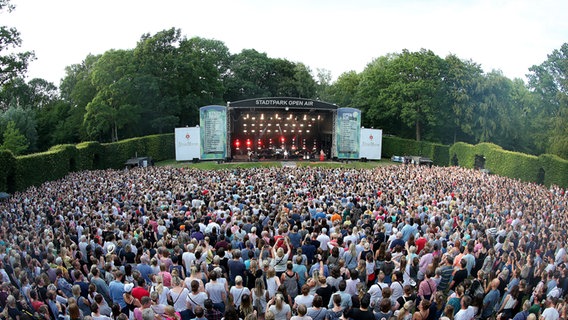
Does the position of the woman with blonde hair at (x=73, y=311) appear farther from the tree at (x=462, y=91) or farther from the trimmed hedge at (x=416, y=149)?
the tree at (x=462, y=91)

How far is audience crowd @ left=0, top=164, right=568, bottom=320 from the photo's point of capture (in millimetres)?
5828

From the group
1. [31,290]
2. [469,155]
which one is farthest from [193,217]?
[469,155]

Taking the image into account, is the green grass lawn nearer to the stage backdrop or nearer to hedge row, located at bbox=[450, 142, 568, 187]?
the stage backdrop

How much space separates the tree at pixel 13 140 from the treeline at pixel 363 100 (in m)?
0.10

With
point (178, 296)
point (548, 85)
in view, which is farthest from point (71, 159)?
point (548, 85)

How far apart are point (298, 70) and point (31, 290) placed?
5442 cm

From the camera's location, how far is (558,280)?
23.4 ft

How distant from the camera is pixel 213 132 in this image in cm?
3422

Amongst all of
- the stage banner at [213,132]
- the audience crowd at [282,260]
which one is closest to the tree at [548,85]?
the audience crowd at [282,260]

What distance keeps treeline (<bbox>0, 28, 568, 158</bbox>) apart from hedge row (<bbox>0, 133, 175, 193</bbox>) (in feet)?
17.6

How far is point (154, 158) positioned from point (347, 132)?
57.3 feet

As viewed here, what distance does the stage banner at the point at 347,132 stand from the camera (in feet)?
117

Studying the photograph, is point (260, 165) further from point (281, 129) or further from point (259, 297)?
point (259, 297)

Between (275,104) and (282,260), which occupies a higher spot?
(275,104)
